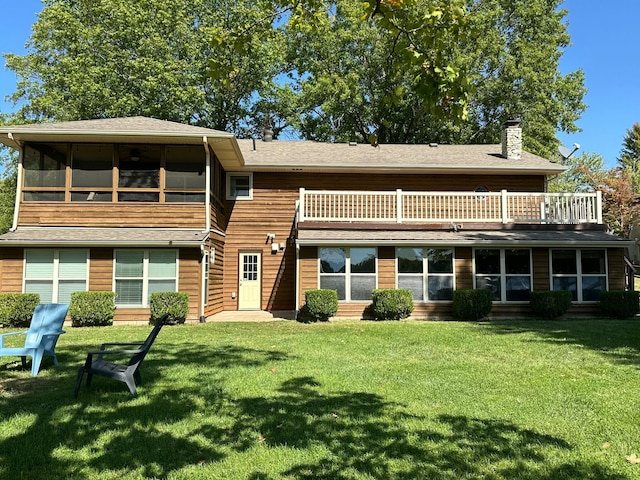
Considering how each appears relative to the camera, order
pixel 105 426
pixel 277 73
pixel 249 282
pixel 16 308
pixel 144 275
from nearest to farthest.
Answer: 1. pixel 105 426
2. pixel 16 308
3. pixel 144 275
4. pixel 249 282
5. pixel 277 73

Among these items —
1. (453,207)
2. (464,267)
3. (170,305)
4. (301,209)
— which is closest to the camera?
(170,305)

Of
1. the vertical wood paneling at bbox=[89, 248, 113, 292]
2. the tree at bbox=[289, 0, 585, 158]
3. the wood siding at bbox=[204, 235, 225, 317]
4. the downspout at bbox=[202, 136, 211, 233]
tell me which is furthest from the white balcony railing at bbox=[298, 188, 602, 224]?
the tree at bbox=[289, 0, 585, 158]

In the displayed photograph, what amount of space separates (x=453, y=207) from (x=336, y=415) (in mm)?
10884

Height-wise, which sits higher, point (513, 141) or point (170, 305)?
point (513, 141)

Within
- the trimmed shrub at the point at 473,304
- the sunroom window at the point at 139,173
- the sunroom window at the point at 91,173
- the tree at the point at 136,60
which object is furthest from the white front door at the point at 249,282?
the tree at the point at 136,60

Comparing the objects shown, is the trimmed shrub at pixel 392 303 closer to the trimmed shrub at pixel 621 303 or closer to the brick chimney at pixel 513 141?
the trimmed shrub at pixel 621 303

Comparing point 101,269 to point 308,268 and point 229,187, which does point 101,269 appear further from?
point 308,268

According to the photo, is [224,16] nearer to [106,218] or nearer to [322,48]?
[322,48]

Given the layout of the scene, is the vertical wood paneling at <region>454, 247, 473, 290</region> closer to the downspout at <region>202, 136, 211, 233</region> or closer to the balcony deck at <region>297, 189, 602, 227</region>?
the balcony deck at <region>297, 189, 602, 227</region>

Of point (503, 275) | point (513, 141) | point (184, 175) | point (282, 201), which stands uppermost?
point (513, 141)

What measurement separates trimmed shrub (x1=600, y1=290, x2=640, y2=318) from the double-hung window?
13.5 feet

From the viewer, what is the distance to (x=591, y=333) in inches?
373

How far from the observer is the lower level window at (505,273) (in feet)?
42.9

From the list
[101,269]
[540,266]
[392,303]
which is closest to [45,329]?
[101,269]
